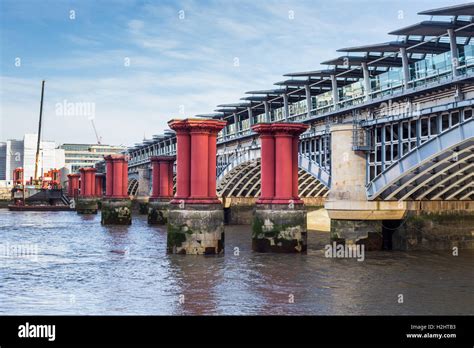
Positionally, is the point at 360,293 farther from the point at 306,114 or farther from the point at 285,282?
the point at 306,114

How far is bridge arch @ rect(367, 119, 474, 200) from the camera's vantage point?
30688 mm

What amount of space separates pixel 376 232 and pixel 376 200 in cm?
173

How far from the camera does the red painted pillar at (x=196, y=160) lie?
115 ft

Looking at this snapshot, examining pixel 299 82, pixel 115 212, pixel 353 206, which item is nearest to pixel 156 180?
pixel 115 212

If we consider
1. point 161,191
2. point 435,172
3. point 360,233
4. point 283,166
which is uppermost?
point 283,166

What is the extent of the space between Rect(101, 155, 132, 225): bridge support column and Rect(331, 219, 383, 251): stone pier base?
113ft

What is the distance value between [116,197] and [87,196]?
99.0ft

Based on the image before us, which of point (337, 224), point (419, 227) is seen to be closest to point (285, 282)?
point (337, 224)

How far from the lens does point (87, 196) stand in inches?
3821

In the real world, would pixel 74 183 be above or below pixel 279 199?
above

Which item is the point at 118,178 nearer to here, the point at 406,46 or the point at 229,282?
the point at 406,46

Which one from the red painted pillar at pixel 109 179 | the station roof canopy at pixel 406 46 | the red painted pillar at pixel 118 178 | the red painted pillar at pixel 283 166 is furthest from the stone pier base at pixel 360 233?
the red painted pillar at pixel 109 179

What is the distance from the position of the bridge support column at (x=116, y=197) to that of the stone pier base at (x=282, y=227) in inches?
1306

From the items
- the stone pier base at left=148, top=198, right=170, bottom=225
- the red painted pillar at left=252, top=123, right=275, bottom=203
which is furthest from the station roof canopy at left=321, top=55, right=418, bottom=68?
the stone pier base at left=148, top=198, right=170, bottom=225
